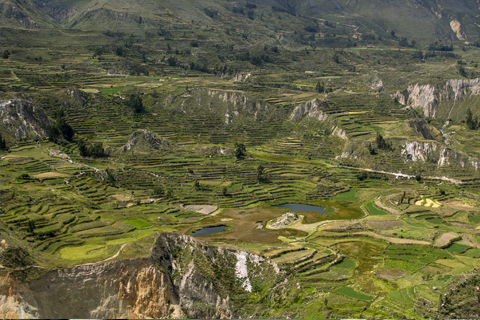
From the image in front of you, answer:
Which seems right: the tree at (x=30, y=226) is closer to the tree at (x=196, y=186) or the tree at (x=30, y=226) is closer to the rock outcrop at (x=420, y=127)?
the tree at (x=196, y=186)

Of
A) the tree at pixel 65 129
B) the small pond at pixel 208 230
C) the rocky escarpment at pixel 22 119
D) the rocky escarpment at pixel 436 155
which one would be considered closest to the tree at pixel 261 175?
the small pond at pixel 208 230

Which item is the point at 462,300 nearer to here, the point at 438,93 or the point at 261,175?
the point at 261,175

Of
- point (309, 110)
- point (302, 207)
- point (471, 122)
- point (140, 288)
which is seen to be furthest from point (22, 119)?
point (471, 122)

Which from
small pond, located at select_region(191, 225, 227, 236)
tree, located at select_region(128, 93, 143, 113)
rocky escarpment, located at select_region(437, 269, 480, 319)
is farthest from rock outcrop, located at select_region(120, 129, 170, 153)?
rocky escarpment, located at select_region(437, 269, 480, 319)

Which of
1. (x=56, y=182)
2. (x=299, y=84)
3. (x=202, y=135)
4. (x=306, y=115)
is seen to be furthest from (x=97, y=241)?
Answer: (x=299, y=84)

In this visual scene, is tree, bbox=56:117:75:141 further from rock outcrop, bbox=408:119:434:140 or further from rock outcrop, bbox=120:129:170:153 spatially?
rock outcrop, bbox=408:119:434:140

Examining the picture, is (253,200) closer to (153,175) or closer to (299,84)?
(153,175)
